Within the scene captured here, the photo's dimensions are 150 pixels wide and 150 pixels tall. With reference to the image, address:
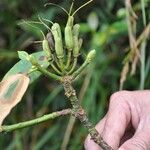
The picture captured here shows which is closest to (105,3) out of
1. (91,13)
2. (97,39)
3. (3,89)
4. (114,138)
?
(91,13)

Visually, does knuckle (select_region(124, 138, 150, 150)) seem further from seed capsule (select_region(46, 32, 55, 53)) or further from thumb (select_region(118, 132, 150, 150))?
seed capsule (select_region(46, 32, 55, 53))

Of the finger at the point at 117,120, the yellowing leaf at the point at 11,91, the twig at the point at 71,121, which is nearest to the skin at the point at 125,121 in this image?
the finger at the point at 117,120

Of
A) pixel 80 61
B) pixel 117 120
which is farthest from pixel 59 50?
pixel 80 61

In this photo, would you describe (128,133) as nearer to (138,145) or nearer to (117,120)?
(117,120)

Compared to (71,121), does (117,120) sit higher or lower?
higher

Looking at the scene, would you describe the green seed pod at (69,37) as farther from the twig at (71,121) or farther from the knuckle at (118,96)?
the twig at (71,121)

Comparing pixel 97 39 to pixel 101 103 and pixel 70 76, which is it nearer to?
pixel 101 103

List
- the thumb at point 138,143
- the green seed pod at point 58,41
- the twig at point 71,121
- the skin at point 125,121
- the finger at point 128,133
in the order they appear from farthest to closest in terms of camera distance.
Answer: the twig at point 71,121 → the finger at point 128,133 → the skin at point 125,121 → the thumb at point 138,143 → the green seed pod at point 58,41
